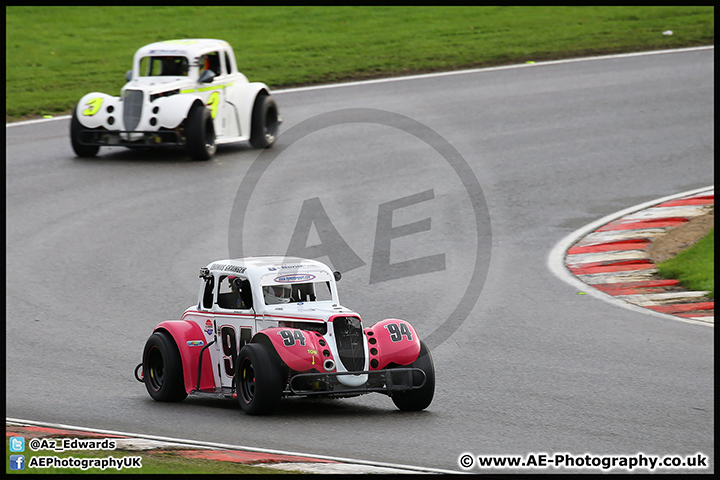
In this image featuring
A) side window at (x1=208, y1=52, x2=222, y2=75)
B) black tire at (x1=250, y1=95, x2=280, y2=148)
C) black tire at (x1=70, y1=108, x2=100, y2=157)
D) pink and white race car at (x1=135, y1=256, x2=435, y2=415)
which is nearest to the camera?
pink and white race car at (x1=135, y1=256, x2=435, y2=415)

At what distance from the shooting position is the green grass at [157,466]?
19.9 ft

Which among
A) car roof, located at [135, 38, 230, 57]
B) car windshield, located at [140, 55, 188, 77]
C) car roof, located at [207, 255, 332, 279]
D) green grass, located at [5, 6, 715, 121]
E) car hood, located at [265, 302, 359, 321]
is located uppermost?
green grass, located at [5, 6, 715, 121]

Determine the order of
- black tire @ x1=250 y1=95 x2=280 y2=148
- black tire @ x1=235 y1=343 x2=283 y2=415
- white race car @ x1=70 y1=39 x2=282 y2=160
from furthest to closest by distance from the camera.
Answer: black tire @ x1=250 y1=95 x2=280 y2=148, white race car @ x1=70 y1=39 x2=282 y2=160, black tire @ x1=235 y1=343 x2=283 y2=415

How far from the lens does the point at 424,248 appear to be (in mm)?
14344

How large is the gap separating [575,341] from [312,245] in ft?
16.8

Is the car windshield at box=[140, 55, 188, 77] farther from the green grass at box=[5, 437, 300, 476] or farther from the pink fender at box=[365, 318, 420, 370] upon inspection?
the green grass at box=[5, 437, 300, 476]

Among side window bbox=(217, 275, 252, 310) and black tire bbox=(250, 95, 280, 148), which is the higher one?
black tire bbox=(250, 95, 280, 148)

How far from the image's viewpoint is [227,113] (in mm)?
18203

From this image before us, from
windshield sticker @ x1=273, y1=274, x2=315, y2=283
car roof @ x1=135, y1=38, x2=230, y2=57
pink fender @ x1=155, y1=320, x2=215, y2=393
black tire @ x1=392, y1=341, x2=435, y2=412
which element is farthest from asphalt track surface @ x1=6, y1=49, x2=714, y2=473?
car roof @ x1=135, y1=38, x2=230, y2=57

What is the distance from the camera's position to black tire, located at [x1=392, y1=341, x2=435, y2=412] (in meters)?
8.18

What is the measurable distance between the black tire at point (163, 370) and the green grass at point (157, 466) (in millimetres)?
1804

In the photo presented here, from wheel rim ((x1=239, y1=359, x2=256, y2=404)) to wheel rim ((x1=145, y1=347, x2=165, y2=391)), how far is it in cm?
111

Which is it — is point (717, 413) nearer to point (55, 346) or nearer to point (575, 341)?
point (575, 341)
